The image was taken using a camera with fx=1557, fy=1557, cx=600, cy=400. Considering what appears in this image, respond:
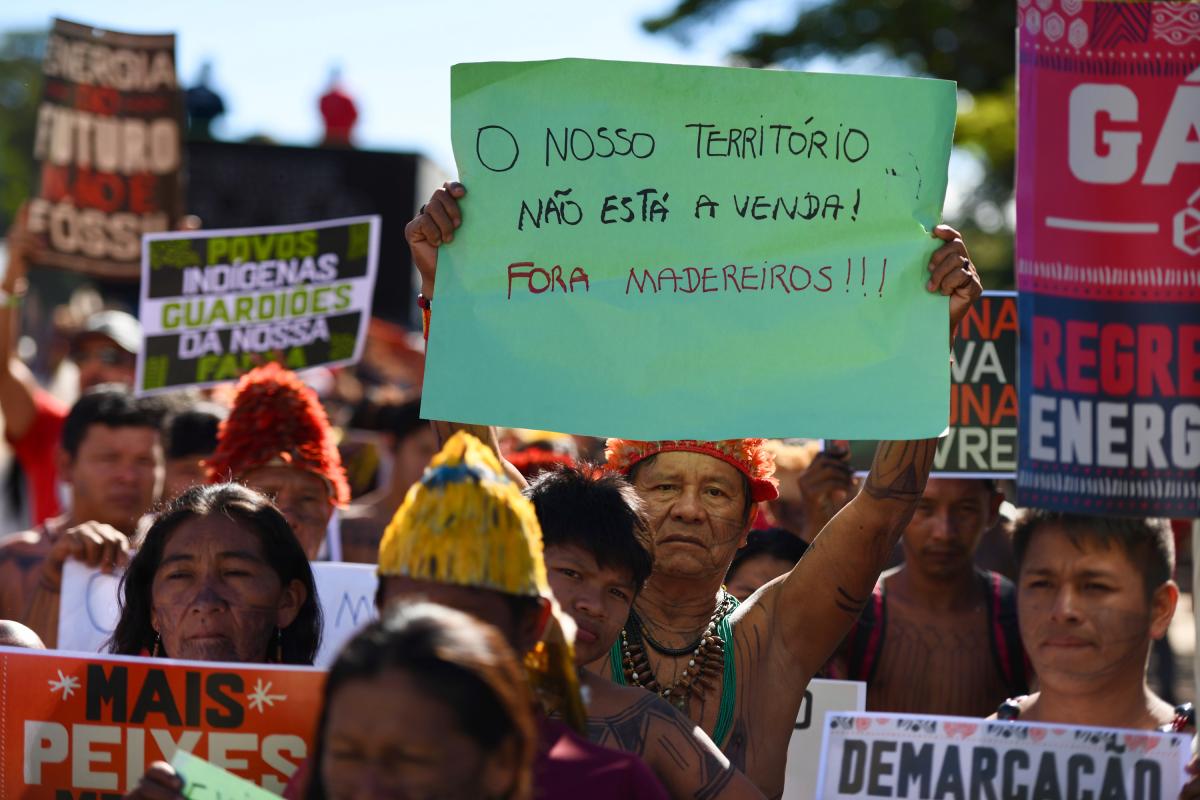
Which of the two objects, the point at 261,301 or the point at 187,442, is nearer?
Answer: the point at 187,442

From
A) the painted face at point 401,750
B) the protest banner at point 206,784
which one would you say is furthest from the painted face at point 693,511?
the painted face at point 401,750

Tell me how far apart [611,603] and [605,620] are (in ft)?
0.14

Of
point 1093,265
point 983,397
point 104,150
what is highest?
point 104,150

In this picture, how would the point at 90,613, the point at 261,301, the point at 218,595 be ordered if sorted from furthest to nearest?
the point at 261,301, the point at 90,613, the point at 218,595

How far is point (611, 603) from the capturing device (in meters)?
3.00

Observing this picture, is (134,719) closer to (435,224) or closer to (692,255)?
(435,224)

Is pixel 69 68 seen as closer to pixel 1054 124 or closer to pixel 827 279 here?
pixel 827 279

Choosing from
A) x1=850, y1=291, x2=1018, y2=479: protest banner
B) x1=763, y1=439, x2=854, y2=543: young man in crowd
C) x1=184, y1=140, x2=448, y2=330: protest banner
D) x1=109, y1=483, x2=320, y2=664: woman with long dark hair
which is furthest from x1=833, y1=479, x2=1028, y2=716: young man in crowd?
x1=184, y1=140, x2=448, y2=330: protest banner

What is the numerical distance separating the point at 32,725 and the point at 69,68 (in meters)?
4.44

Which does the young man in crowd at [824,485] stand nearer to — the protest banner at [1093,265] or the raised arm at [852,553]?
the raised arm at [852,553]

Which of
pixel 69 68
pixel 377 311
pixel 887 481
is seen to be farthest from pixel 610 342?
pixel 377 311

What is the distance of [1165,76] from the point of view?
121 inches

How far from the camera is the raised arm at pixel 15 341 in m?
6.57

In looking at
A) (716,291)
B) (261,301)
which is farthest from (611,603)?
(261,301)
